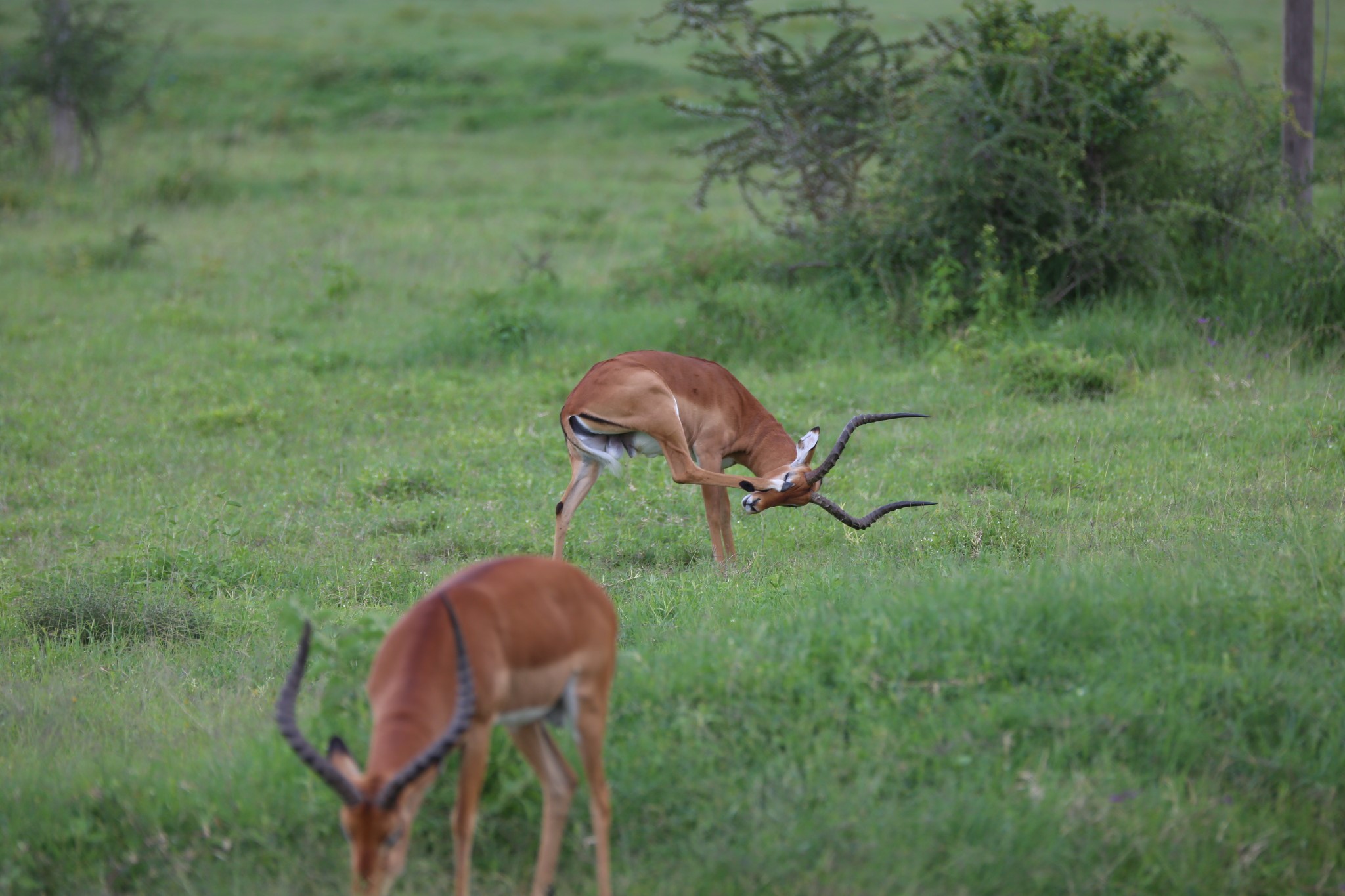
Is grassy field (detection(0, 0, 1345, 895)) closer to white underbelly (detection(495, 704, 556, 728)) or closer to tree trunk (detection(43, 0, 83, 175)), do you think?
white underbelly (detection(495, 704, 556, 728))

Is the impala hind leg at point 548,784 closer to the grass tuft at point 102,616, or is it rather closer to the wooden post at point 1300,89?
the grass tuft at point 102,616

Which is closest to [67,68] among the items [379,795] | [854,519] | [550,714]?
[854,519]

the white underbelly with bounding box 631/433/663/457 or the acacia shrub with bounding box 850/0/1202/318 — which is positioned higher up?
the acacia shrub with bounding box 850/0/1202/318

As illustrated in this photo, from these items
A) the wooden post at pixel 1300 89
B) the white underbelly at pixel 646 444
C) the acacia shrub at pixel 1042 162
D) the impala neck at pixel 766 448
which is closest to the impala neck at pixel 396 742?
the white underbelly at pixel 646 444

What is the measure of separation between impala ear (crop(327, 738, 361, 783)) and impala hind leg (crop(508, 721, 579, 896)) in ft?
1.64

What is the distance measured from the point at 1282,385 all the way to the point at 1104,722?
4758 mm

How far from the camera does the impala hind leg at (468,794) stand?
286 cm

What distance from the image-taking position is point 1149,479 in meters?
6.04

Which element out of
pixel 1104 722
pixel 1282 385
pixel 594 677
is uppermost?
pixel 594 677

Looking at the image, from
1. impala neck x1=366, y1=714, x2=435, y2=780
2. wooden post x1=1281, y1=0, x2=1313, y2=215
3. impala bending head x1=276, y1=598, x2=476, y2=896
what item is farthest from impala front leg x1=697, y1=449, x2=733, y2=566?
wooden post x1=1281, y1=0, x2=1313, y2=215

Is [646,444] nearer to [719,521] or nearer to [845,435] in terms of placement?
[719,521]

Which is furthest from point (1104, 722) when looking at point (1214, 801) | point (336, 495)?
point (336, 495)

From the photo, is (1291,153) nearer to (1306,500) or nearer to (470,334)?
(1306,500)

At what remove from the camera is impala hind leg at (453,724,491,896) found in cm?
286
